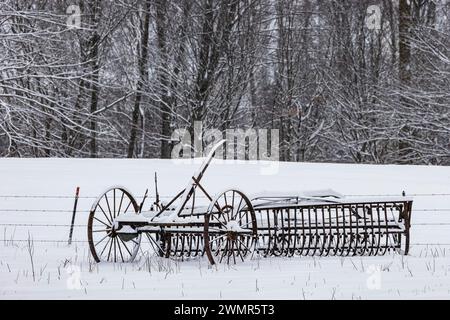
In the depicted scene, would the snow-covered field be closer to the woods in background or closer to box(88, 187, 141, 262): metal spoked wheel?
box(88, 187, 141, 262): metal spoked wheel

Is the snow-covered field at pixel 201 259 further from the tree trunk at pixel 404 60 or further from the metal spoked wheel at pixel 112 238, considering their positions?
the tree trunk at pixel 404 60

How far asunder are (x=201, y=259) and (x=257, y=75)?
1803cm

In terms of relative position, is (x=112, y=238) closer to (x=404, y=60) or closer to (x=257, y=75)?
(x=404, y=60)

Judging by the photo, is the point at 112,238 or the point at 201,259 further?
the point at 201,259

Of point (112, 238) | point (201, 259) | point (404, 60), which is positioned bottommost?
point (201, 259)

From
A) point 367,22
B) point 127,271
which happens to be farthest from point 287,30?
point 127,271

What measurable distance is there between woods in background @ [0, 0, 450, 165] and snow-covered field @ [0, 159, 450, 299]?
4.43 m

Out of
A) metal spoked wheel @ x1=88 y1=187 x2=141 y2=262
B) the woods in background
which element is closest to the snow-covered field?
metal spoked wheel @ x1=88 y1=187 x2=141 y2=262

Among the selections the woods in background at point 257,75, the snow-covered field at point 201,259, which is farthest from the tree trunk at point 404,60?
the snow-covered field at point 201,259

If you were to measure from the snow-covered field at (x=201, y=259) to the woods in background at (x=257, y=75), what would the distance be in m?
4.43

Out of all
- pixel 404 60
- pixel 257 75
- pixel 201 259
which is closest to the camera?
pixel 201 259

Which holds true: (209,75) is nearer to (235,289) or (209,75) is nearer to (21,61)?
(21,61)

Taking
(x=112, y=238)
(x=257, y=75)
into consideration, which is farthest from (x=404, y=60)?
(x=112, y=238)

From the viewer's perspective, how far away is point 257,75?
25.8 metres
